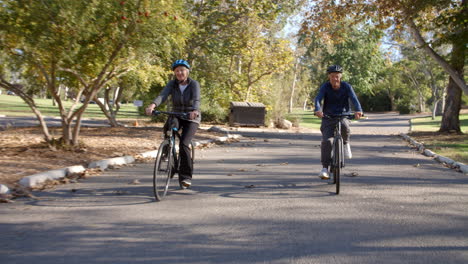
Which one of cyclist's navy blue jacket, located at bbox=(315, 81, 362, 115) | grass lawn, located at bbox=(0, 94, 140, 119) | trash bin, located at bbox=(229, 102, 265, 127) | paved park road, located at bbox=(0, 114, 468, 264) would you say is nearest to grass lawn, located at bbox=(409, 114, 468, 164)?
paved park road, located at bbox=(0, 114, 468, 264)

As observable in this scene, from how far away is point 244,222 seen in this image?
18.5 ft

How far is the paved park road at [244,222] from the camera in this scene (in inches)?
175

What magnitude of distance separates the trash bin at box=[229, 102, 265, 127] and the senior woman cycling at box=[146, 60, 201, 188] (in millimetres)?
20376

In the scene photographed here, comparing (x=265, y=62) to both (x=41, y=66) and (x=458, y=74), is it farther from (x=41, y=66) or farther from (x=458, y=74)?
(x=41, y=66)

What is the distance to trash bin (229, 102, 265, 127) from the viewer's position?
28188 mm

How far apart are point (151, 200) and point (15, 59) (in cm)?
561

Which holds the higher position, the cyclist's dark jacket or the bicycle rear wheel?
the cyclist's dark jacket

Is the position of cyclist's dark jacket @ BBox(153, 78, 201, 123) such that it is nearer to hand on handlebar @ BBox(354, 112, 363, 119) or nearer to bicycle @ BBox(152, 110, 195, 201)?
bicycle @ BBox(152, 110, 195, 201)

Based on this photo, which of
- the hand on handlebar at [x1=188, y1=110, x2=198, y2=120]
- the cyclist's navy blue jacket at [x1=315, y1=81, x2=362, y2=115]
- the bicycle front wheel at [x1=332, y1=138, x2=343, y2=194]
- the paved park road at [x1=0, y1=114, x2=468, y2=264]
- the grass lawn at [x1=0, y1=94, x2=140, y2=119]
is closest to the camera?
the paved park road at [x1=0, y1=114, x2=468, y2=264]

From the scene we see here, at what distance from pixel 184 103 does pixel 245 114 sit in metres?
20.9

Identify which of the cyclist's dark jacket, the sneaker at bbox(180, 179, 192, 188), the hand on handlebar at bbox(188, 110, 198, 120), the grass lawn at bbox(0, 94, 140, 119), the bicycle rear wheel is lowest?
the grass lawn at bbox(0, 94, 140, 119)

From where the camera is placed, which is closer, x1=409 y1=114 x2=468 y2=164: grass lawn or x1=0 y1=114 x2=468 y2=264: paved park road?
x1=0 y1=114 x2=468 y2=264: paved park road

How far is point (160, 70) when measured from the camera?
58.5 feet

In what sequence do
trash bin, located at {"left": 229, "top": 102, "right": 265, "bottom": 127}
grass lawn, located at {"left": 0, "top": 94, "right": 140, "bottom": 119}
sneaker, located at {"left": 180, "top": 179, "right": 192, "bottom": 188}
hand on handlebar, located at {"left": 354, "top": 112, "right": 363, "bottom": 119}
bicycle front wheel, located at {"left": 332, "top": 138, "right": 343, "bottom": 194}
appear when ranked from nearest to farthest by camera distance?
bicycle front wheel, located at {"left": 332, "top": 138, "right": 343, "bottom": 194} → sneaker, located at {"left": 180, "top": 179, "right": 192, "bottom": 188} → hand on handlebar, located at {"left": 354, "top": 112, "right": 363, "bottom": 119} → trash bin, located at {"left": 229, "top": 102, "right": 265, "bottom": 127} → grass lawn, located at {"left": 0, "top": 94, "right": 140, "bottom": 119}
